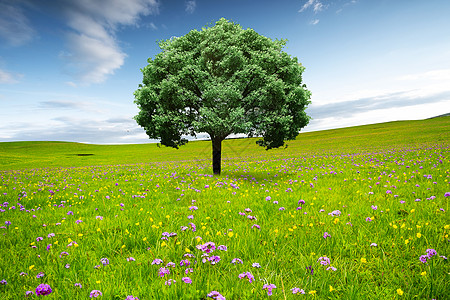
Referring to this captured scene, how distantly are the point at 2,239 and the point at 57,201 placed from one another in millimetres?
3901

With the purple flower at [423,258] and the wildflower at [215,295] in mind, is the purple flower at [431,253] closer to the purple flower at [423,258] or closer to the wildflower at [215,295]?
the purple flower at [423,258]

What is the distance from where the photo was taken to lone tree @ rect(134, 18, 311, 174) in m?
11.4

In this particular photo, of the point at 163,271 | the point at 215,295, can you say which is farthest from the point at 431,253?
the point at 163,271

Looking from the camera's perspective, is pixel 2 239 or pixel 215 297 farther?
pixel 2 239

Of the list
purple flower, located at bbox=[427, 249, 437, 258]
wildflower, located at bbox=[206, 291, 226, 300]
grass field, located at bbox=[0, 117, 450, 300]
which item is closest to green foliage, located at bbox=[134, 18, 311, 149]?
grass field, located at bbox=[0, 117, 450, 300]

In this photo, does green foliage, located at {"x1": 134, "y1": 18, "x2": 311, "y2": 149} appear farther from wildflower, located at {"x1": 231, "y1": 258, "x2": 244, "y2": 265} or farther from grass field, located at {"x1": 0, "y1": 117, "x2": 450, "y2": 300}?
wildflower, located at {"x1": 231, "y1": 258, "x2": 244, "y2": 265}

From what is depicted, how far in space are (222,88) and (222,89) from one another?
92mm

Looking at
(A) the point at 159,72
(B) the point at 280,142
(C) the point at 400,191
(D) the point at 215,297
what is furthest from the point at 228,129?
(D) the point at 215,297

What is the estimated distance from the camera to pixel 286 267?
10.7 feet

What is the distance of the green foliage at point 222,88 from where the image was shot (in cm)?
1141

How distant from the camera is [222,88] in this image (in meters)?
11.0

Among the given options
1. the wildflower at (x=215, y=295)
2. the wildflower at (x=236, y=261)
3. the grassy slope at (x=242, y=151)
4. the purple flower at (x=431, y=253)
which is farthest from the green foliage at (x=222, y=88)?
the wildflower at (x=215, y=295)

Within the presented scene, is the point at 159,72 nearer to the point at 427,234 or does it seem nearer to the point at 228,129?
the point at 228,129

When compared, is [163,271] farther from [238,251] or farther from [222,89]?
[222,89]
